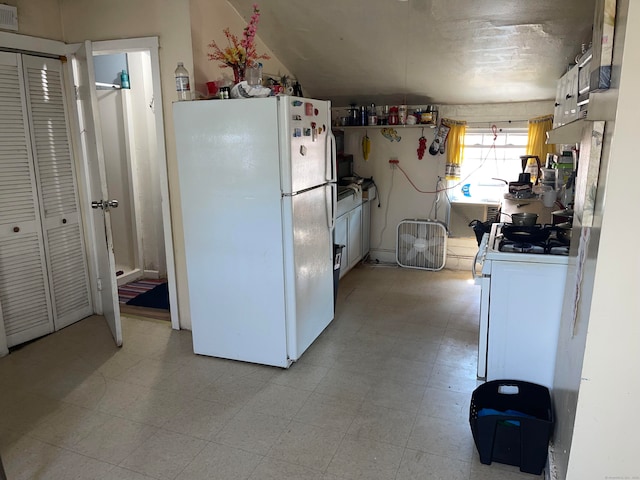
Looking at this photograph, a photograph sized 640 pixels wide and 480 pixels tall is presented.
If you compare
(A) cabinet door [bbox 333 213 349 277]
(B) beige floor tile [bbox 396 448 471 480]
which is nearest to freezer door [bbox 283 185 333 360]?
(A) cabinet door [bbox 333 213 349 277]

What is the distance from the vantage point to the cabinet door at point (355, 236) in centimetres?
468

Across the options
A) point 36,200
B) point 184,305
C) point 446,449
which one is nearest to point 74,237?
point 36,200

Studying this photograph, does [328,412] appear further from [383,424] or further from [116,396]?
[116,396]

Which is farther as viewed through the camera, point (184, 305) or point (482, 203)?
point (482, 203)

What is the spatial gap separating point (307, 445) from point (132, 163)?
352cm

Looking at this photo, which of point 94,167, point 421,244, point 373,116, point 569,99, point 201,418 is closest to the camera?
point 201,418

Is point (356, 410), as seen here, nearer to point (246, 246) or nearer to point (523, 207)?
point (246, 246)

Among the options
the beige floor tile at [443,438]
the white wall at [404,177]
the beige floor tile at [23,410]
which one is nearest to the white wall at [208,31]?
the white wall at [404,177]

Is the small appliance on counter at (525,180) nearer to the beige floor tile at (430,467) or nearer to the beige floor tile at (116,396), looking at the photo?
the beige floor tile at (430,467)

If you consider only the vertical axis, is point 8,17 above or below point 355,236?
above

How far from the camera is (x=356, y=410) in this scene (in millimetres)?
2541

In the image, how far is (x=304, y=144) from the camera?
2.88 metres

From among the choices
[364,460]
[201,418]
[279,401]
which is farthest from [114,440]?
[364,460]

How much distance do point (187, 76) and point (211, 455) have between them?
6.97 feet
